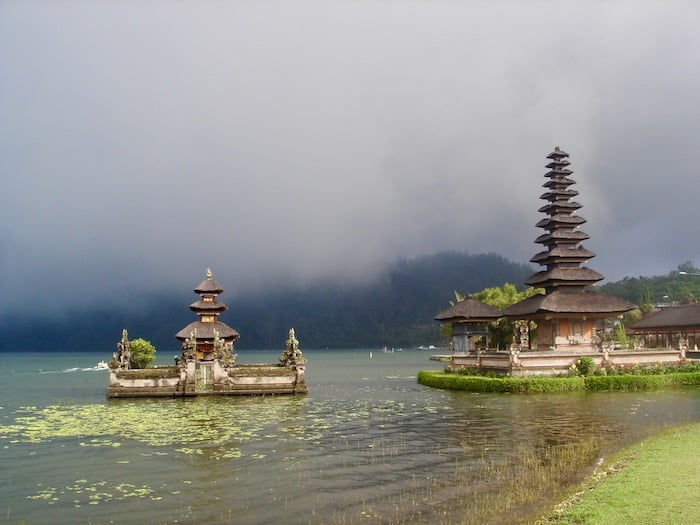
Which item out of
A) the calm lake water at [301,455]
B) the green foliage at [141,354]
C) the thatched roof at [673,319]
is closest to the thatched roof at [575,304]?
the calm lake water at [301,455]

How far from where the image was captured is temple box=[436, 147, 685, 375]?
145ft

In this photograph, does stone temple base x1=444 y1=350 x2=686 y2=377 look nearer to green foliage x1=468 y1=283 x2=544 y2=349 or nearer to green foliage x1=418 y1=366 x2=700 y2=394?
green foliage x1=418 y1=366 x2=700 y2=394

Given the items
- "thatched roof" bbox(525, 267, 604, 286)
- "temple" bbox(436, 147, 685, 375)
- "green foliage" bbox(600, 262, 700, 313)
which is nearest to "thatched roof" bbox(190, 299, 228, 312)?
"temple" bbox(436, 147, 685, 375)

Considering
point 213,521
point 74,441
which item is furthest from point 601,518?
point 74,441

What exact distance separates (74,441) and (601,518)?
73.3 feet

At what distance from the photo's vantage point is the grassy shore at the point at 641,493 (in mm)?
10789

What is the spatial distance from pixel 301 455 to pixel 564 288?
120ft

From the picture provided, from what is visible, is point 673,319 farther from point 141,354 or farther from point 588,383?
A: point 141,354

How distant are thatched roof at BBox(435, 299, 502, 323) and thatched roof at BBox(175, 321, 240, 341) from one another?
1994 cm

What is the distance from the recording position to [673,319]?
69500 millimetres

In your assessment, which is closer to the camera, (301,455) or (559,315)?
(301,455)

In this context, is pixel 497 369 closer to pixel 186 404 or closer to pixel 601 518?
pixel 186 404

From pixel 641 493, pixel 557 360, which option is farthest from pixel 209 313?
pixel 641 493

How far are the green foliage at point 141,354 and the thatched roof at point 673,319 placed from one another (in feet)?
193
